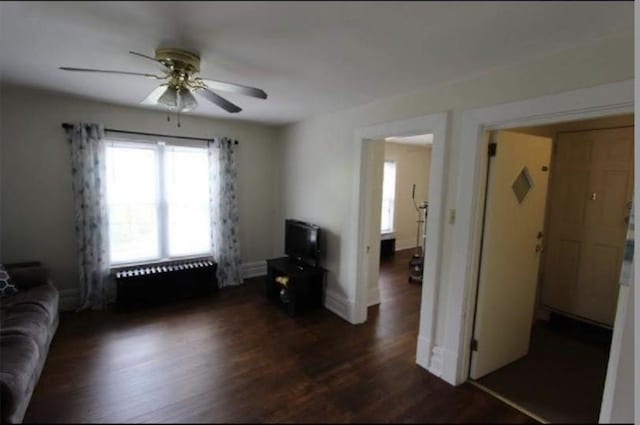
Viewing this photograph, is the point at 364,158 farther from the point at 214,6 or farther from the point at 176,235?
the point at 176,235

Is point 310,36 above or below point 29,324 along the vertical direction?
above

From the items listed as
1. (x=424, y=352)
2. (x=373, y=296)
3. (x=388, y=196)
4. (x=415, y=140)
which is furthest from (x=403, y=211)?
(x=424, y=352)

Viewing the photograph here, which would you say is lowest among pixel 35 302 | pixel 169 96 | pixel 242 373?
pixel 242 373

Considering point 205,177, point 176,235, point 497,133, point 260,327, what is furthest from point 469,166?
point 176,235

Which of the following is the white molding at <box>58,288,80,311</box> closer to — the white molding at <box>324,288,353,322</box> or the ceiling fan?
the ceiling fan

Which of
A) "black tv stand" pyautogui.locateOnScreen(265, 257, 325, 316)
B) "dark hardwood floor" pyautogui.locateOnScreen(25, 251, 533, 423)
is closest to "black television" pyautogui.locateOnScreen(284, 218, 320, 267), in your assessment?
"black tv stand" pyautogui.locateOnScreen(265, 257, 325, 316)

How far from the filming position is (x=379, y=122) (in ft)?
9.23

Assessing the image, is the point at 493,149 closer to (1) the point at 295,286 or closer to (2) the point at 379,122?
(2) the point at 379,122

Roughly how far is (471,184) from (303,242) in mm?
2052

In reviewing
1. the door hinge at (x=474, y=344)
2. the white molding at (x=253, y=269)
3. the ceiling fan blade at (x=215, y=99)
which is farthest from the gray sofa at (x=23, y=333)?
the door hinge at (x=474, y=344)

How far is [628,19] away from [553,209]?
7.69ft

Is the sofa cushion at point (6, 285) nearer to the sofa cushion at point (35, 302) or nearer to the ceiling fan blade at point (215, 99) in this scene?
the sofa cushion at point (35, 302)

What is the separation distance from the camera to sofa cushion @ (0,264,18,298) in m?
2.53

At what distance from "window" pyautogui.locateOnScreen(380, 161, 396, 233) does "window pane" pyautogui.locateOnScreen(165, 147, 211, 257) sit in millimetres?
3426
